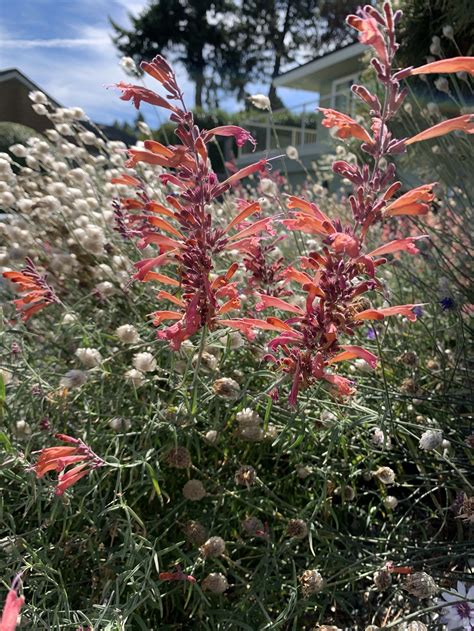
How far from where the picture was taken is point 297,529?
1.23 m

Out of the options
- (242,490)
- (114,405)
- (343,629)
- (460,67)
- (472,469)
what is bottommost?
(343,629)

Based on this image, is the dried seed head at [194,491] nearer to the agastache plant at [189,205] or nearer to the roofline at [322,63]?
the agastache plant at [189,205]

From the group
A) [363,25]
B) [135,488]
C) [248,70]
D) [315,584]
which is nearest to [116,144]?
[135,488]

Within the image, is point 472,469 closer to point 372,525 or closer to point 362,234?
point 372,525

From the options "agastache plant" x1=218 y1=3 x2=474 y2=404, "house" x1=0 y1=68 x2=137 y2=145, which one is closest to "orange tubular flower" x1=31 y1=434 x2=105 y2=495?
"agastache plant" x1=218 y1=3 x2=474 y2=404

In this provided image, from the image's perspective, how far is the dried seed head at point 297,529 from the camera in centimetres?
123

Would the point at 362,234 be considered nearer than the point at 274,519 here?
Yes

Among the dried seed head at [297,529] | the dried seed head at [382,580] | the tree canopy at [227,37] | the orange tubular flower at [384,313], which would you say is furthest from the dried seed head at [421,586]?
the tree canopy at [227,37]

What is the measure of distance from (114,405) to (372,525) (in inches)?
29.0

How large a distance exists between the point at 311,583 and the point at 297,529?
0.11 metres

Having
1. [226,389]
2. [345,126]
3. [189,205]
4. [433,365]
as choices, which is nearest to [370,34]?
[345,126]

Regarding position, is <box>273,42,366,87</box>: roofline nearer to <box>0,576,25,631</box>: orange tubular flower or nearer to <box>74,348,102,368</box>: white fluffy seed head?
<box>74,348,102,368</box>: white fluffy seed head

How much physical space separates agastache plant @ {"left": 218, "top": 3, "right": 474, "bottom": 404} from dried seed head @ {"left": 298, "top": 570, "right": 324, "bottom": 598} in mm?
393

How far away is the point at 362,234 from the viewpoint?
0.96 m
